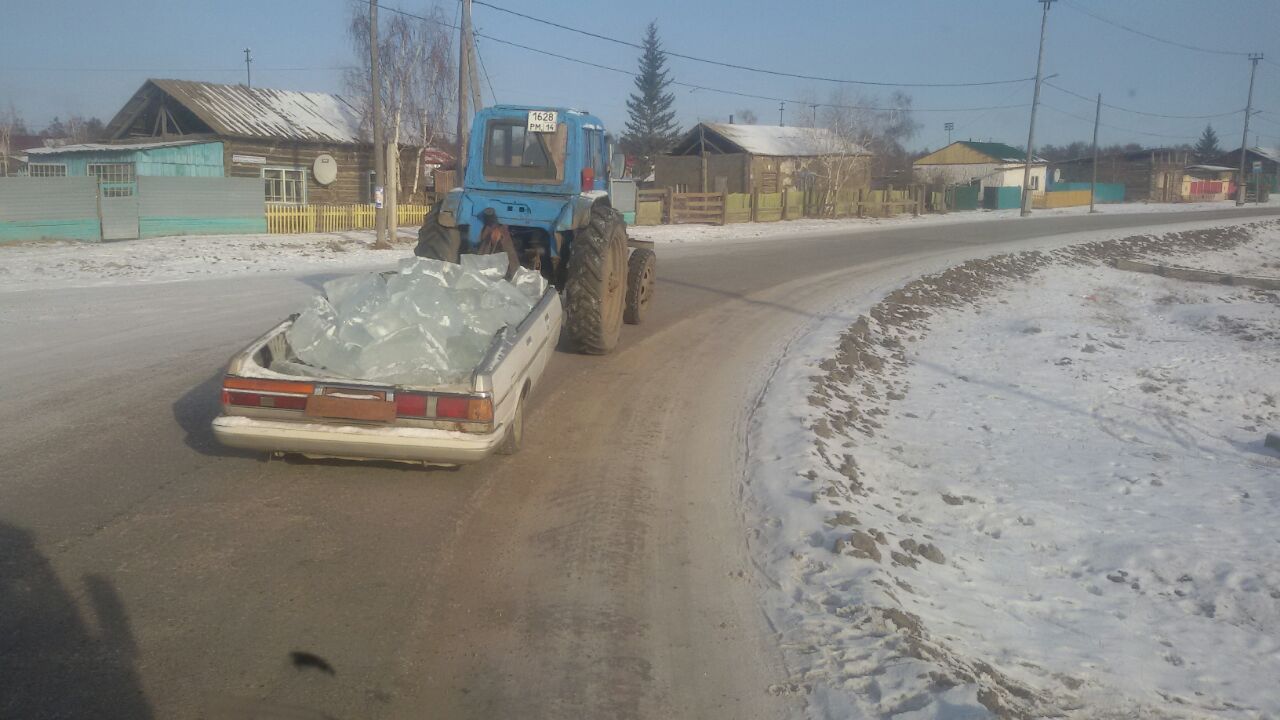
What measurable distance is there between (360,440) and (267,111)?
33.5 m

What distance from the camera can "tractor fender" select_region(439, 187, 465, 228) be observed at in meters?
10.2

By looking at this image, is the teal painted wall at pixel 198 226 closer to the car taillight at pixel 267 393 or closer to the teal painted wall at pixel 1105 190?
the car taillight at pixel 267 393

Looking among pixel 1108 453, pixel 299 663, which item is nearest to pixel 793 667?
pixel 299 663

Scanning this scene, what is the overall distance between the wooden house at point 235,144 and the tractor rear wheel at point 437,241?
23583 mm

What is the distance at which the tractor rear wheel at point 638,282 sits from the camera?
39.5ft

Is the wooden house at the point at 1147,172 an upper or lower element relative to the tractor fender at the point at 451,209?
upper

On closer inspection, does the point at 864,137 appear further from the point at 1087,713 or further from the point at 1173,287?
the point at 1087,713

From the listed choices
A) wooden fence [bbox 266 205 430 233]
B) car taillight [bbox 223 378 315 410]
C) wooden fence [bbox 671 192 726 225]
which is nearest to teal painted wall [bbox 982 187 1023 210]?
wooden fence [bbox 671 192 726 225]

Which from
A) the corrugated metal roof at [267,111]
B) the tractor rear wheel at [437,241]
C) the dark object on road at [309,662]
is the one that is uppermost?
the corrugated metal roof at [267,111]

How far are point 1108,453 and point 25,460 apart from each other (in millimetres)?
9677

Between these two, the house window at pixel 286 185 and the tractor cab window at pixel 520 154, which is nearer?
the tractor cab window at pixel 520 154

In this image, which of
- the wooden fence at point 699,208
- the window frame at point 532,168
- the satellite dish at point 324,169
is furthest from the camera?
the wooden fence at point 699,208

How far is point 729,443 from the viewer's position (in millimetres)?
7855

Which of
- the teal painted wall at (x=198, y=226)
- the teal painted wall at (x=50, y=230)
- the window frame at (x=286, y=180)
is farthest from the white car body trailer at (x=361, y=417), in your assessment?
the window frame at (x=286, y=180)
